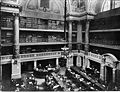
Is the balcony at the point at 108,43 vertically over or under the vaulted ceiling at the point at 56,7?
under

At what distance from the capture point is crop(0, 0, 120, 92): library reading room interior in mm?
13461

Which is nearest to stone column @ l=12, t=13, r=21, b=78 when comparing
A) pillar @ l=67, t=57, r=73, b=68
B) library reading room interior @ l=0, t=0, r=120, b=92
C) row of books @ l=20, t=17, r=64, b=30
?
library reading room interior @ l=0, t=0, r=120, b=92

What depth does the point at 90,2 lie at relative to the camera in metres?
18.2

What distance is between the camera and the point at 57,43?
1934 cm

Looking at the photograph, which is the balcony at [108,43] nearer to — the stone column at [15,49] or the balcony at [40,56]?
the balcony at [40,56]

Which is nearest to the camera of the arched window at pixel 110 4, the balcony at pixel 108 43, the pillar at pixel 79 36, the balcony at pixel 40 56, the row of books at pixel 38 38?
the balcony at pixel 108 43

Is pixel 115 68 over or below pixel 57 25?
below

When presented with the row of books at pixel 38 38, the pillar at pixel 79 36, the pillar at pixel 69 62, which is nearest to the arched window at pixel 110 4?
the pillar at pixel 79 36

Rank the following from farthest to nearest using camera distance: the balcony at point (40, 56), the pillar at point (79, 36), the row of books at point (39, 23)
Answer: the pillar at point (79, 36) < the row of books at point (39, 23) < the balcony at point (40, 56)

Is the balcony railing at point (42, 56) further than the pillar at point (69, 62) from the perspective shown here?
No

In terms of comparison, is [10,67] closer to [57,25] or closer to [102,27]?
[57,25]

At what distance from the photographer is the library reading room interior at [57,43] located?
1346 cm

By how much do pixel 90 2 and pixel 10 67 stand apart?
1623cm

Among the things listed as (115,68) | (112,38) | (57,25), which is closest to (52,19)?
(57,25)
